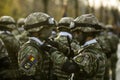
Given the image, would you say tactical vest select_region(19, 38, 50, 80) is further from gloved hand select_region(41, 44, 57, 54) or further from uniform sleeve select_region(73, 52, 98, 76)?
uniform sleeve select_region(73, 52, 98, 76)

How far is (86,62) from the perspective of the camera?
5613 millimetres

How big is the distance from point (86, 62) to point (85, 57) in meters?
0.08

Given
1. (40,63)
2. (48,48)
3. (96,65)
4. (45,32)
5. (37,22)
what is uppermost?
(37,22)

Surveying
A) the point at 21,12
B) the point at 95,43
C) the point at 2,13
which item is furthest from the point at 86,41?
the point at 21,12

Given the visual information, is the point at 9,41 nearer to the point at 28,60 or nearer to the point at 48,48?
the point at 48,48

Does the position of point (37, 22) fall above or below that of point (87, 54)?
above

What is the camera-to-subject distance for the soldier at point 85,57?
563 cm

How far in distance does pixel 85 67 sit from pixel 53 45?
718mm

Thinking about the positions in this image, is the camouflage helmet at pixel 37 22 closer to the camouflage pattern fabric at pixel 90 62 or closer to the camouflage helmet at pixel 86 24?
the camouflage helmet at pixel 86 24

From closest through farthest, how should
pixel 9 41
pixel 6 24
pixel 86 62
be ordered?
pixel 86 62
pixel 9 41
pixel 6 24

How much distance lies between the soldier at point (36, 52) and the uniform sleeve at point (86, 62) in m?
0.48

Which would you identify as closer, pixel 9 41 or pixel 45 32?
pixel 45 32

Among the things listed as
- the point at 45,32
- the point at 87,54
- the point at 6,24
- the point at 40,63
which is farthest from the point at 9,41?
the point at 87,54

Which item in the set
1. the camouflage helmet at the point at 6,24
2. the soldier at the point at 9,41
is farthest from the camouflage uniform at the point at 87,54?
the camouflage helmet at the point at 6,24
